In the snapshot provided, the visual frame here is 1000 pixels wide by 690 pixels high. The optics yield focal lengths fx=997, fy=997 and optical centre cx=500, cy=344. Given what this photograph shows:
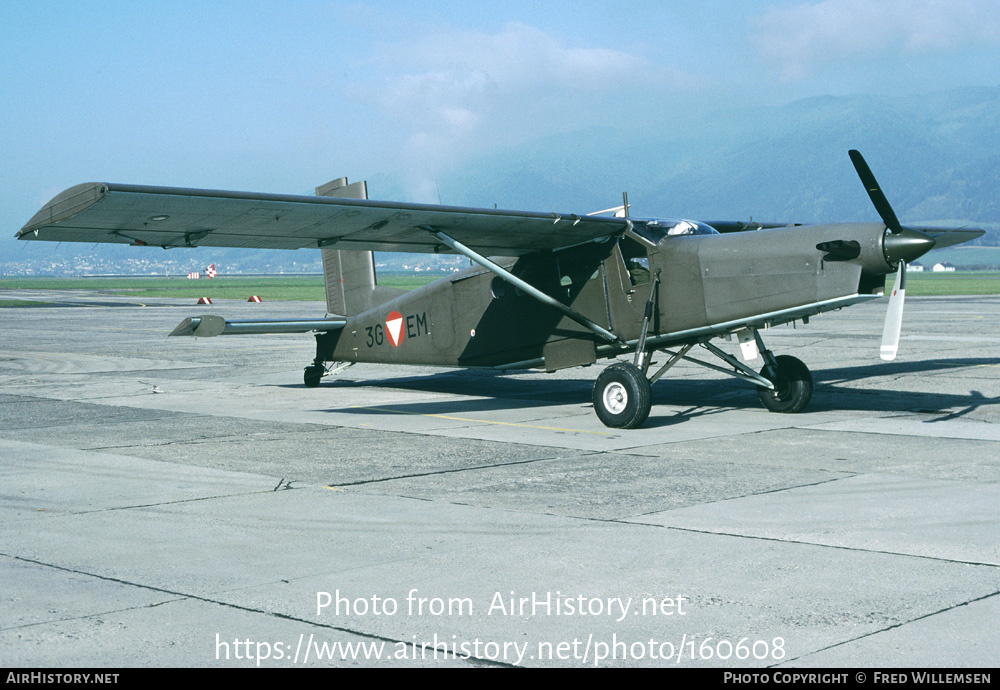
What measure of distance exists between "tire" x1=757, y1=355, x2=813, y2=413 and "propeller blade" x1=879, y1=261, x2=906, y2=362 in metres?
1.70

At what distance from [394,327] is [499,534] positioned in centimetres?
919

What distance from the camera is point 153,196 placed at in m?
9.47

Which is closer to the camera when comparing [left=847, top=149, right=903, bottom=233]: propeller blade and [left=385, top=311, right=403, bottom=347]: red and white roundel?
[left=847, top=149, right=903, bottom=233]: propeller blade

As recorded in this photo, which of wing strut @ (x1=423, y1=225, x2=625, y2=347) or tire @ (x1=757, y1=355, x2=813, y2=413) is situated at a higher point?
wing strut @ (x1=423, y1=225, x2=625, y2=347)

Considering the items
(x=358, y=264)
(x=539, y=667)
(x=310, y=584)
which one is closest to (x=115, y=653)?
(x=310, y=584)

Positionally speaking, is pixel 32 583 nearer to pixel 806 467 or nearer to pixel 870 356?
pixel 806 467

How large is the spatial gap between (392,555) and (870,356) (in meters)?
16.1

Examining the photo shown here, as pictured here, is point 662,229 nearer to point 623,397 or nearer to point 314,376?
point 623,397

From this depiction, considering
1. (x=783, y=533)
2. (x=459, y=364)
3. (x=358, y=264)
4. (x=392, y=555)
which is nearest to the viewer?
(x=392, y=555)

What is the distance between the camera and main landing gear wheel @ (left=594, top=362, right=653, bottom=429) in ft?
36.8

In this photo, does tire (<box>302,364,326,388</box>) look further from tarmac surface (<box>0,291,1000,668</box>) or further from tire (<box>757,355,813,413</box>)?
tire (<box>757,355,813,413</box>)

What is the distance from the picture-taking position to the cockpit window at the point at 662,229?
39.9 feet

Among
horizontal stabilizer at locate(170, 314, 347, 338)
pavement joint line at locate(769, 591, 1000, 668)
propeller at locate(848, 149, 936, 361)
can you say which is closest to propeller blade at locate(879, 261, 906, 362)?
propeller at locate(848, 149, 936, 361)

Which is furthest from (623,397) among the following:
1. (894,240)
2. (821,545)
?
(821,545)
